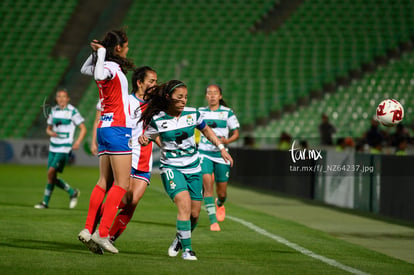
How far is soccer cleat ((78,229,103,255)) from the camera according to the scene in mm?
7355

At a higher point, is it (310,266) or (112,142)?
(112,142)

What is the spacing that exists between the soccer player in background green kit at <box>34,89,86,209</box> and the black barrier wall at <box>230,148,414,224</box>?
5699 mm

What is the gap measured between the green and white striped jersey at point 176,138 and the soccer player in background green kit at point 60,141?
5788mm

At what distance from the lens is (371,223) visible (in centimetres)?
1256

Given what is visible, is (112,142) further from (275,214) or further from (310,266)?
(275,214)

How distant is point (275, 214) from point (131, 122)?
21.9ft

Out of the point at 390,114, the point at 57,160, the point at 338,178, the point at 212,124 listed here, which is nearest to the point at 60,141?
the point at 57,160

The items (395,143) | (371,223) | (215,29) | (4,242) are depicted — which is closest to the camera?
(4,242)

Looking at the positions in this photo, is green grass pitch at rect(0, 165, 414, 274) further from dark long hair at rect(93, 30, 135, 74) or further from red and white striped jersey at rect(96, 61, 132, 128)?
dark long hair at rect(93, 30, 135, 74)

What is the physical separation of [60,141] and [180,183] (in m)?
6.51

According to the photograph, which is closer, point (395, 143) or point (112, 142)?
point (112, 142)

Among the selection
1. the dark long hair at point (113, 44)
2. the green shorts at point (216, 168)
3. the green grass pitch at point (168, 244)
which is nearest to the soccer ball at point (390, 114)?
the green grass pitch at point (168, 244)

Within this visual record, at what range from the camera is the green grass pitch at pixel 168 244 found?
6910 millimetres

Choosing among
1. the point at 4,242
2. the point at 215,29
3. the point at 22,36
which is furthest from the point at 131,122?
the point at 22,36
